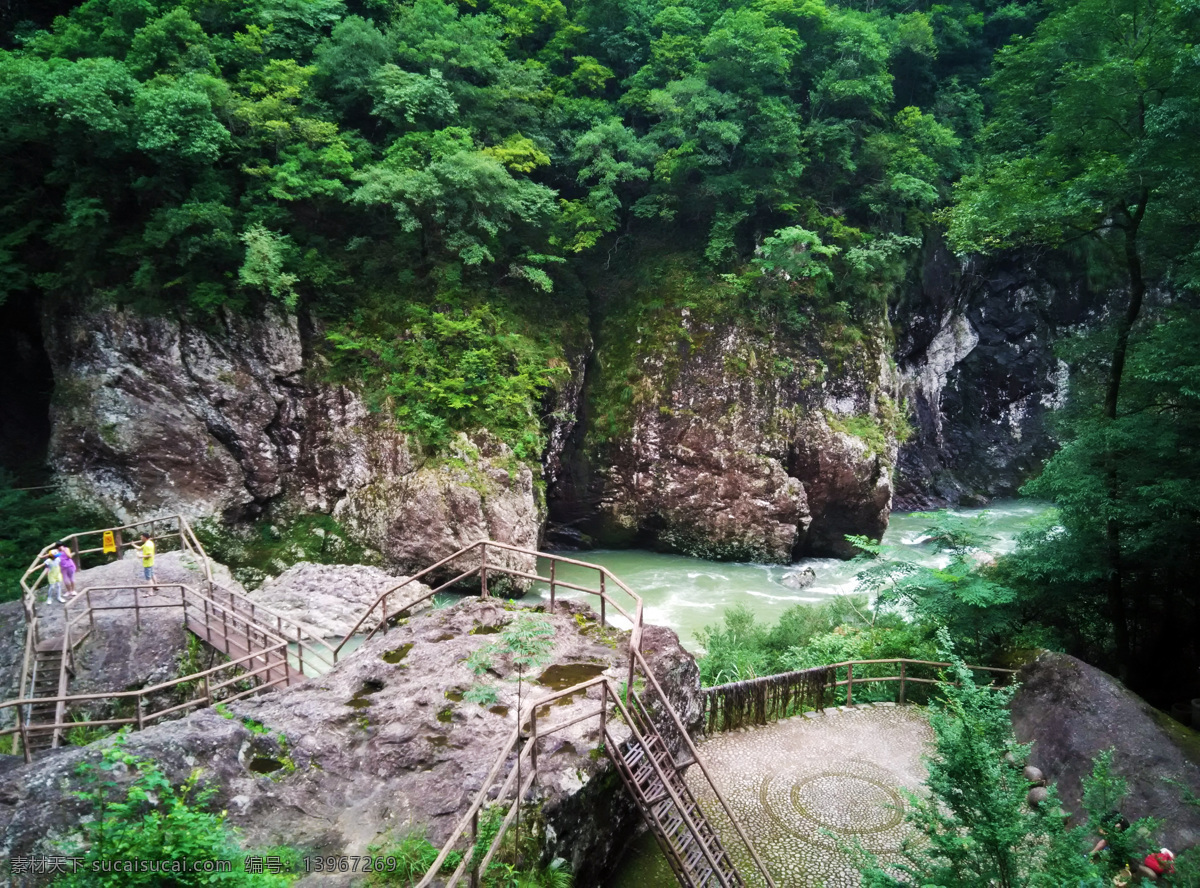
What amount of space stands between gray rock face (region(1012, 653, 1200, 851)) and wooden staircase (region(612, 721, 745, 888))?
451 cm

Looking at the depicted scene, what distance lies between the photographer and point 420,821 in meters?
4.83

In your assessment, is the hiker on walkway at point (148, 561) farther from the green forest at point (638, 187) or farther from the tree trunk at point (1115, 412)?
the tree trunk at point (1115, 412)

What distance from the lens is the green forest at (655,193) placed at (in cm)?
937

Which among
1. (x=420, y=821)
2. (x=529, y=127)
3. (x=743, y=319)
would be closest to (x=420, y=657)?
(x=420, y=821)

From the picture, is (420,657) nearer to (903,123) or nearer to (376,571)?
(376,571)

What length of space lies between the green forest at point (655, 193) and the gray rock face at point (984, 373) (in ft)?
4.65

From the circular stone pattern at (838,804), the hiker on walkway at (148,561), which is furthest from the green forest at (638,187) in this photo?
the hiker on walkway at (148,561)

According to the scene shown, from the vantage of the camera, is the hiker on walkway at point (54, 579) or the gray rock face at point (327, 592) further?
the gray rock face at point (327, 592)

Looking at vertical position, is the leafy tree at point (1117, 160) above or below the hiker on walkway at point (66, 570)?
above

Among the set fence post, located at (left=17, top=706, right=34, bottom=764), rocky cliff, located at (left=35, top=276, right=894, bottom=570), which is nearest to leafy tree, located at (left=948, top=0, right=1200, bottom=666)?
rocky cliff, located at (left=35, top=276, right=894, bottom=570)

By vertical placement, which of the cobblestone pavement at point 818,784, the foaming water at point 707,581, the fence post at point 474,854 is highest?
the fence post at point 474,854

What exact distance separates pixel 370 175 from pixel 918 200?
1735cm

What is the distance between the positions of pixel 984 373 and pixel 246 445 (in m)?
27.4

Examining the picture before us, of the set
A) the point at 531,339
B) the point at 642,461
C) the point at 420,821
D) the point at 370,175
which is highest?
the point at 370,175
